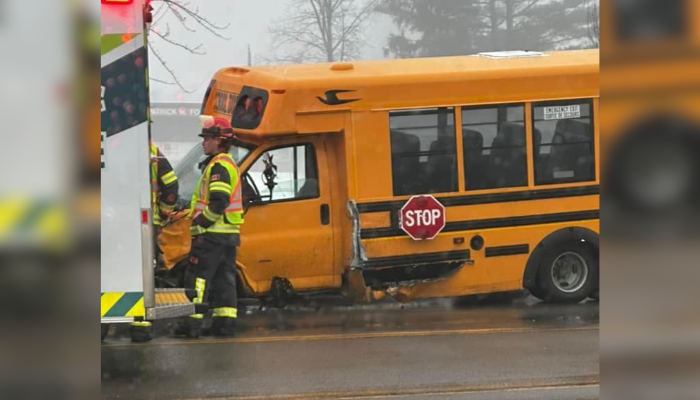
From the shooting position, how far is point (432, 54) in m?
20.2

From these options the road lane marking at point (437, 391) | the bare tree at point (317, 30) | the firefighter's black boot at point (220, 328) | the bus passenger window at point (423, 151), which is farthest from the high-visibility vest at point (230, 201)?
the bare tree at point (317, 30)

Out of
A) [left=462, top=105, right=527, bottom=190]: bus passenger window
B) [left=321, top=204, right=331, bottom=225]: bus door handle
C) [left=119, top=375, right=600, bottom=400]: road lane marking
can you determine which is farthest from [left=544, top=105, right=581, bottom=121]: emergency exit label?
[left=119, top=375, right=600, bottom=400]: road lane marking

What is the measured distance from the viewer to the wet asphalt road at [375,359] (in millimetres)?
6195

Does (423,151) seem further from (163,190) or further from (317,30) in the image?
(317,30)

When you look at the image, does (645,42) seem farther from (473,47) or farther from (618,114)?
(473,47)

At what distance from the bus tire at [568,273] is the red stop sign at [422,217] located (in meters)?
1.26

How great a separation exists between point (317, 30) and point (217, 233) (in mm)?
10536

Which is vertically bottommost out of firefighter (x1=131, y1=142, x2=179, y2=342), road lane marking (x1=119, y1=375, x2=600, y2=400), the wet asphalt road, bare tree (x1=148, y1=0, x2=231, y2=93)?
road lane marking (x1=119, y1=375, x2=600, y2=400)

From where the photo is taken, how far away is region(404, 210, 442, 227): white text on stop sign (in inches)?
357

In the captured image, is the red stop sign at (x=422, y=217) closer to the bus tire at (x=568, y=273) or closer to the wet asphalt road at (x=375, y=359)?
the wet asphalt road at (x=375, y=359)

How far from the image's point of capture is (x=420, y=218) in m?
9.08

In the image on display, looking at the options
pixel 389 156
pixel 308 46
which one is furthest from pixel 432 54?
pixel 389 156

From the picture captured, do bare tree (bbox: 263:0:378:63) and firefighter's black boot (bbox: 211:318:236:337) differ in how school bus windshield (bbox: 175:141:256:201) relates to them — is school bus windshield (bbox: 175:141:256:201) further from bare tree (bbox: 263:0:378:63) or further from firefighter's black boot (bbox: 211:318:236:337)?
bare tree (bbox: 263:0:378:63)

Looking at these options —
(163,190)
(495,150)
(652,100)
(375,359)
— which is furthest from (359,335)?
(652,100)
